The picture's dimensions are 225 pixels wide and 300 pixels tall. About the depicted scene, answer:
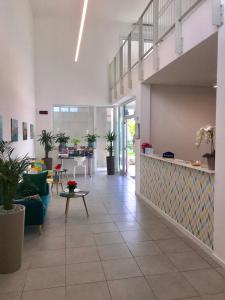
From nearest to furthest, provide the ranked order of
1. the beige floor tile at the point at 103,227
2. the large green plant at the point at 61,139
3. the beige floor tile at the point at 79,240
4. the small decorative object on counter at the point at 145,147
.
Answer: the beige floor tile at the point at 79,240, the beige floor tile at the point at 103,227, the small decorative object on counter at the point at 145,147, the large green plant at the point at 61,139

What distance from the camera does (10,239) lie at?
109 inches

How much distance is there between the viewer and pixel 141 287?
2.53 meters

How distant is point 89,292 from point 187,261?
4.11ft

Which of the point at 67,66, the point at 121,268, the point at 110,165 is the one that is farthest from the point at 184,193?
the point at 67,66

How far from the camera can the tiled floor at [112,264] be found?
245 cm

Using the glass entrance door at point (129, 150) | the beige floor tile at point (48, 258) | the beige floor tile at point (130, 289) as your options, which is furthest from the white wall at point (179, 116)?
the beige floor tile at point (130, 289)

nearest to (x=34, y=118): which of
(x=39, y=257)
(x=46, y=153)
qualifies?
(x=46, y=153)

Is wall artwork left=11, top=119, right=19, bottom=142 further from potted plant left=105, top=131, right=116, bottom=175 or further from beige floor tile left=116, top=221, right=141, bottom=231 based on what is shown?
potted plant left=105, top=131, right=116, bottom=175

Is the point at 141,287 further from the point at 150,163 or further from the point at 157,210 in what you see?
the point at 150,163

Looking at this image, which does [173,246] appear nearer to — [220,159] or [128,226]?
[128,226]

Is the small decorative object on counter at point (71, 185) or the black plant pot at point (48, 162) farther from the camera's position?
the black plant pot at point (48, 162)

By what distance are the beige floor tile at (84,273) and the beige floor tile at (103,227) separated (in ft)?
3.40

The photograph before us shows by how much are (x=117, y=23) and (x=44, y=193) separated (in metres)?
7.39

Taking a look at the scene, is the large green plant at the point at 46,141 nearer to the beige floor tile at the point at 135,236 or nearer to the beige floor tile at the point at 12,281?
the beige floor tile at the point at 135,236
